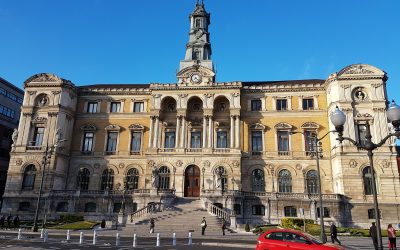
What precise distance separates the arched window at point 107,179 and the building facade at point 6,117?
19900mm

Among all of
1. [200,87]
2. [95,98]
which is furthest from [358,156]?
[95,98]

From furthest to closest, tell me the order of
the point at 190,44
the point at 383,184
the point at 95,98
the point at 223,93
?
the point at 190,44 < the point at 95,98 < the point at 223,93 < the point at 383,184

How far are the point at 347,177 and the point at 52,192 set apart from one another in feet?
123

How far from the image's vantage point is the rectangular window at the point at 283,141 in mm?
47594

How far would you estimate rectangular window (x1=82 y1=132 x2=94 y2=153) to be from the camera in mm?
50531

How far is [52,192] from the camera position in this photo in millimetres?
44812

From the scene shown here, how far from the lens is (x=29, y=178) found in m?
46.9

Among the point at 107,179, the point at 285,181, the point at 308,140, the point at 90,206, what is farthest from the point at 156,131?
the point at 308,140

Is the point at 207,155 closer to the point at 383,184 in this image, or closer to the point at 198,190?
the point at 198,190

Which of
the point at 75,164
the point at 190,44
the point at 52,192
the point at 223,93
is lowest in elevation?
the point at 52,192

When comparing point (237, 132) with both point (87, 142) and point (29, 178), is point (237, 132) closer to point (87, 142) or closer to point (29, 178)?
point (87, 142)

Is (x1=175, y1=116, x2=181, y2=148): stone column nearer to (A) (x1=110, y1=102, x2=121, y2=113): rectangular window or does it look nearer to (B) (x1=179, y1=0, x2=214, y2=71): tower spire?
(A) (x1=110, y1=102, x2=121, y2=113): rectangular window

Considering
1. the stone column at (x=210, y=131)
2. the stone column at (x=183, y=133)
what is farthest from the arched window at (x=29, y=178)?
the stone column at (x=210, y=131)

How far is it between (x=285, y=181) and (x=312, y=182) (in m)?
3.48
